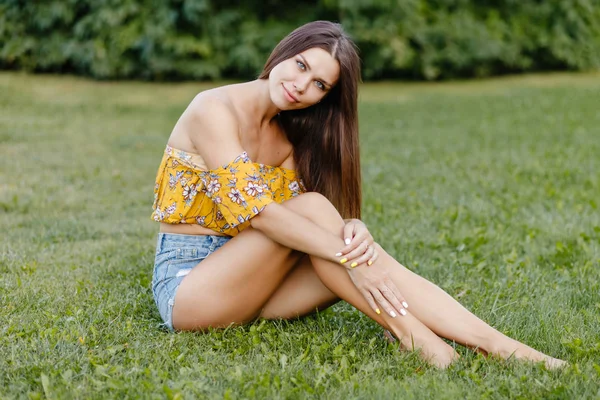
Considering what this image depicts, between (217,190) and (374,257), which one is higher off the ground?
(217,190)

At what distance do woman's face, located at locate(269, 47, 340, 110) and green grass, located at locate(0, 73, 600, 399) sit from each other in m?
1.02

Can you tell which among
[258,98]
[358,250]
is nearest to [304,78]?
[258,98]

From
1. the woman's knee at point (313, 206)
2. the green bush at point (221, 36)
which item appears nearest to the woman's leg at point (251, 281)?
the woman's knee at point (313, 206)

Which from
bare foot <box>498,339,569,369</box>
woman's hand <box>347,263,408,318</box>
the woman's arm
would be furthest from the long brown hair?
bare foot <box>498,339,569,369</box>

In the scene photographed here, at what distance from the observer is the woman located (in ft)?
10.0

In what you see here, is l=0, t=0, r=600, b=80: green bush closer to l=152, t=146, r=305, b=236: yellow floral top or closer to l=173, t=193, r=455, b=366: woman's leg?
l=152, t=146, r=305, b=236: yellow floral top

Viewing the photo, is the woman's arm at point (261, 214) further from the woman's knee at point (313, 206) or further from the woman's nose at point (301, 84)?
the woman's nose at point (301, 84)

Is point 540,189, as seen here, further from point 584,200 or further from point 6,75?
Answer: point 6,75

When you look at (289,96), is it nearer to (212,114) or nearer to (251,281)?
(212,114)

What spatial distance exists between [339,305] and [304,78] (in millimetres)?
1179

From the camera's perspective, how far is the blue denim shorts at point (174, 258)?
3275 millimetres

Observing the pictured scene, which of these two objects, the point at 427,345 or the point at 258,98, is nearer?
the point at 427,345

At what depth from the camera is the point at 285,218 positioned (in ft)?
10.1

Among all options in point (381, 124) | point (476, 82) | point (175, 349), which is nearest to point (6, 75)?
point (381, 124)
